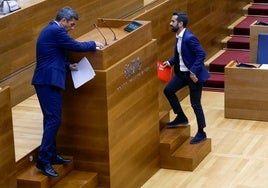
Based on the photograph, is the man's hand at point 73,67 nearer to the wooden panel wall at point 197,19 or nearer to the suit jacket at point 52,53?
the suit jacket at point 52,53

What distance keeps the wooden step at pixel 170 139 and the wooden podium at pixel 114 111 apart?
218 mm

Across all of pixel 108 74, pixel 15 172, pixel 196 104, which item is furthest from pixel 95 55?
pixel 196 104

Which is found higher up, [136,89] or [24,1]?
[24,1]

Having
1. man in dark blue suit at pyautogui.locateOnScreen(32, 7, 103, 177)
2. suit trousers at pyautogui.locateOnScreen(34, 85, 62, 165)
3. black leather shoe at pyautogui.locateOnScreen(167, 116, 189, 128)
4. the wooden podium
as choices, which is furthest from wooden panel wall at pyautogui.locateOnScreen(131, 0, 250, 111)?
suit trousers at pyautogui.locateOnScreen(34, 85, 62, 165)

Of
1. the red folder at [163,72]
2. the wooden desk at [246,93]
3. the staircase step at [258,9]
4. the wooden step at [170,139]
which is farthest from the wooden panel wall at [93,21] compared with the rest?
the wooden step at [170,139]

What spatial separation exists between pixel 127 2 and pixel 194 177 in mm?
2045

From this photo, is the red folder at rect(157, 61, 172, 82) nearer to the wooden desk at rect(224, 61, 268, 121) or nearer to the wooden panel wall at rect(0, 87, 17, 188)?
the wooden desk at rect(224, 61, 268, 121)

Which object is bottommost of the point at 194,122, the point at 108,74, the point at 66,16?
the point at 194,122

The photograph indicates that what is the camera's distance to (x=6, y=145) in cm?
411

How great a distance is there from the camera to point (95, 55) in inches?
173

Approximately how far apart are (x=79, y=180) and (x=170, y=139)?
100 centimetres

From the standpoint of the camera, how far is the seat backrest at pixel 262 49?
639 cm

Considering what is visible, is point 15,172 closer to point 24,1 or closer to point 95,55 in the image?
point 95,55

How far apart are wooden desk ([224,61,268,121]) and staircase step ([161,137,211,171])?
85 cm
